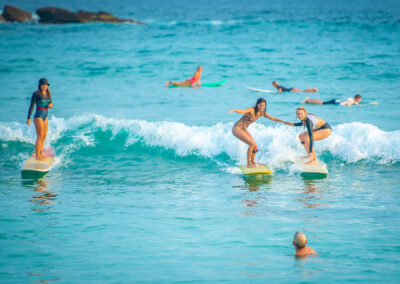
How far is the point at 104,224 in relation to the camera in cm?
876

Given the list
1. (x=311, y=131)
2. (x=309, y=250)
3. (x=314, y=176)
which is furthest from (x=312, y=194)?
(x=309, y=250)

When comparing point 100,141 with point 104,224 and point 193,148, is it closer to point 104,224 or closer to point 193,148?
point 193,148

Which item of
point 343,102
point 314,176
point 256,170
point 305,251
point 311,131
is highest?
point 343,102

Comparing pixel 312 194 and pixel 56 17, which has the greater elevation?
pixel 56 17

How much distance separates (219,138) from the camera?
48.3 feet

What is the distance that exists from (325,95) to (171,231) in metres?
13.5

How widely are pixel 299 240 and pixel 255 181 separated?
4206 millimetres

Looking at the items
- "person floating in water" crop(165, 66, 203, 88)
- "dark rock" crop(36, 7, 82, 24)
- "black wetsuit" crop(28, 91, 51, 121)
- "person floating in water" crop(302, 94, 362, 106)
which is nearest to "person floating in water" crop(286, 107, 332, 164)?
"black wetsuit" crop(28, 91, 51, 121)

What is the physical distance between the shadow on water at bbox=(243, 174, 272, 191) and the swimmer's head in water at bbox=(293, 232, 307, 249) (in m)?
3.50

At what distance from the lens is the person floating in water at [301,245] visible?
7098 millimetres

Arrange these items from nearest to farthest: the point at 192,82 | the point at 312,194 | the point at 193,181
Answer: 1. the point at 312,194
2. the point at 193,181
3. the point at 192,82

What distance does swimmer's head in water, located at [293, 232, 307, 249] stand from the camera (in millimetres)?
7090

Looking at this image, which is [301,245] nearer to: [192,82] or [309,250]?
[309,250]

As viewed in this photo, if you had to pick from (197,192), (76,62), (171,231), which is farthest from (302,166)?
(76,62)
